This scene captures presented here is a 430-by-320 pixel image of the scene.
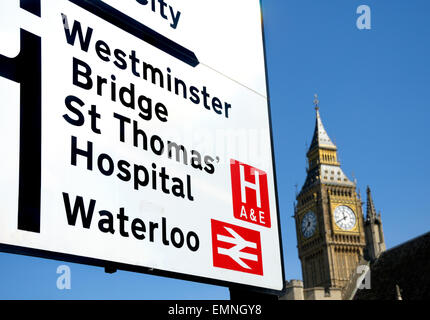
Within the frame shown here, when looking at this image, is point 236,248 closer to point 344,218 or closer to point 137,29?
point 137,29

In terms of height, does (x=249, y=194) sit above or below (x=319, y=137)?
below

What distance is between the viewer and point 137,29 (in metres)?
3.61

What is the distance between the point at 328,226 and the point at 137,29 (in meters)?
88.4

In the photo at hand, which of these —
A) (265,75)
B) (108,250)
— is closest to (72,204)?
(108,250)

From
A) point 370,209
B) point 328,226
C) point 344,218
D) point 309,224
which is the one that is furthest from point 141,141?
point 309,224

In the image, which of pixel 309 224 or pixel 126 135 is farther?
pixel 309 224

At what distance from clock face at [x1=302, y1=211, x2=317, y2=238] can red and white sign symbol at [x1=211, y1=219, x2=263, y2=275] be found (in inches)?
3527

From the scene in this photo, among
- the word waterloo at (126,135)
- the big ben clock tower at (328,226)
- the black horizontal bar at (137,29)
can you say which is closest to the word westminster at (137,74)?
the word waterloo at (126,135)

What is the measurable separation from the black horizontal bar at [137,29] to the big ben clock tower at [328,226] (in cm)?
8570

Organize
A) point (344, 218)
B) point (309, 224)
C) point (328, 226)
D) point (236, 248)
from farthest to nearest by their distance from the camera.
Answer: point (309, 224) < point (344, 218) < point (328, 226) < point (236, 248)

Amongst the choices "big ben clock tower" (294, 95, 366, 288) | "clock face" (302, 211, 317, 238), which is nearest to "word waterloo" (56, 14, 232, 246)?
"big ben clock tower" (294, 95, 366, 288)

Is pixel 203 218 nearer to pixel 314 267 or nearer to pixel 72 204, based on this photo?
pixel 72 204
